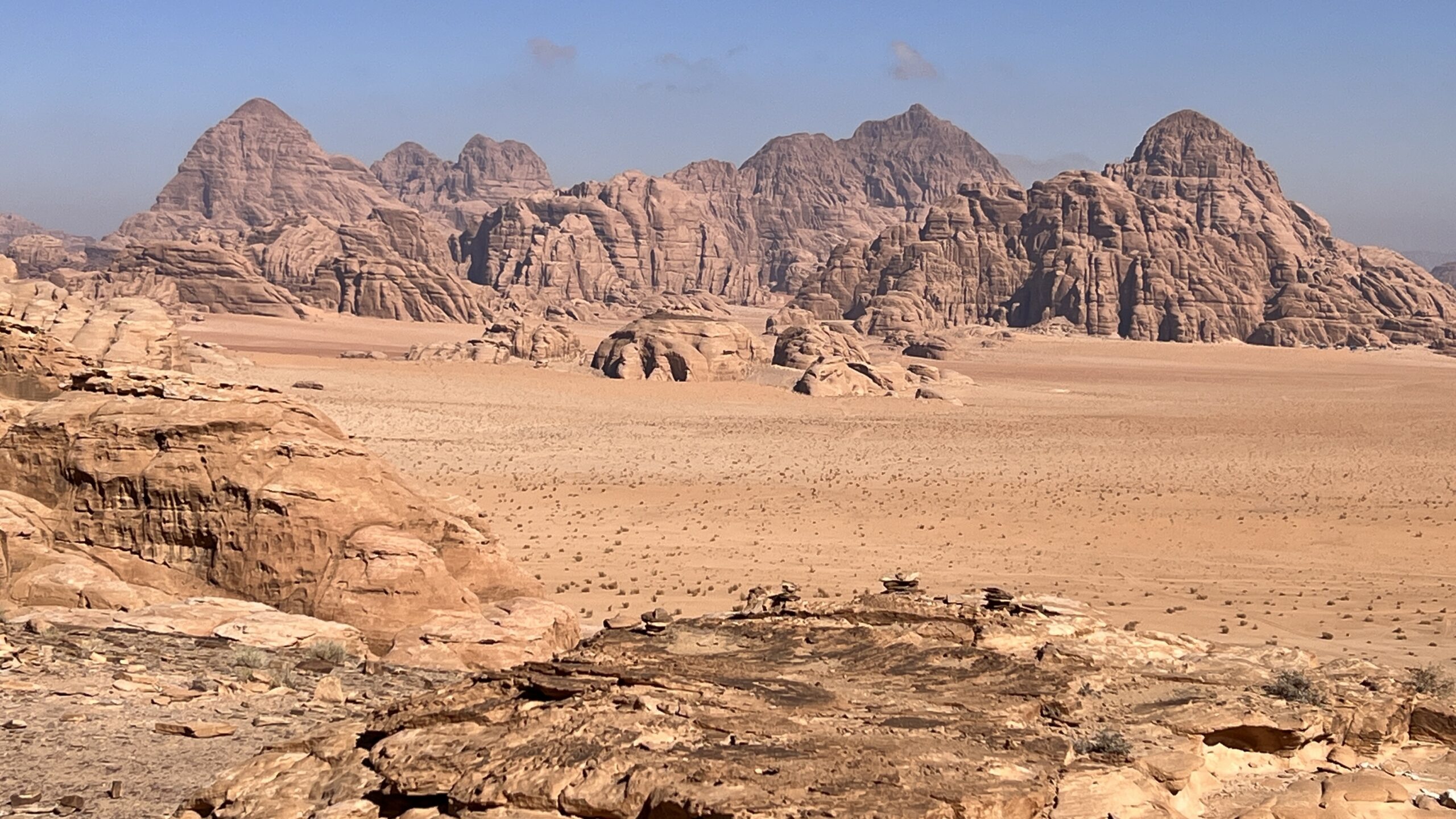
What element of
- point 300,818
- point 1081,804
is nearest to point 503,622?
point 300,818

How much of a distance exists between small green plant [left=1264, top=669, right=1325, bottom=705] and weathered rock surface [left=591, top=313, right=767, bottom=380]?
143 ft

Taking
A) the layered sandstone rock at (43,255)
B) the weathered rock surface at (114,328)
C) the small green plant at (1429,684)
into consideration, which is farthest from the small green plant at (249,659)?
the layered sandstone rock at (43,255)

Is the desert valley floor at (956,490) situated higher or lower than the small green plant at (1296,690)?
lower

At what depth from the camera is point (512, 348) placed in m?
56.7

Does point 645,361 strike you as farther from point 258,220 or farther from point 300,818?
point 258,220

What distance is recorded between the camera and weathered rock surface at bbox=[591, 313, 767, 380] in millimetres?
51438

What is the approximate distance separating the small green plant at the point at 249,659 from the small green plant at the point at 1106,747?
597 cm

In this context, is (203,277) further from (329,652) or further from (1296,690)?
(1296,690)

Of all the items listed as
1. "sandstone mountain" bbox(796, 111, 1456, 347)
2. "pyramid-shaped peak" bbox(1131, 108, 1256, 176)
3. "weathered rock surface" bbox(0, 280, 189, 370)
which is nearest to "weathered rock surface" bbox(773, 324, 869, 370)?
"weathered rock surface" bbox(0, 280, 189, 370)

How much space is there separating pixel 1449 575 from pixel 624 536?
13.4m

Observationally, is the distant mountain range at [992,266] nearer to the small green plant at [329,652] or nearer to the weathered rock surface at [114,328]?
the weathered rock surface at [114,328]

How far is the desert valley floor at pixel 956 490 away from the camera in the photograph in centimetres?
1830

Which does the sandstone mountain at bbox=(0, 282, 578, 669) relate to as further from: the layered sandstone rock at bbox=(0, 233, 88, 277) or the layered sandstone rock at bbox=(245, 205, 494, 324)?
the layered sandstone rock at bbox=(0, 233, 88, 277)

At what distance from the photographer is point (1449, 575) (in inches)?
790
